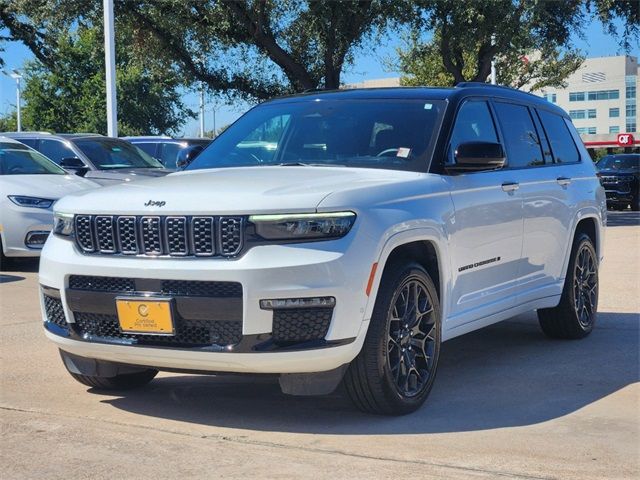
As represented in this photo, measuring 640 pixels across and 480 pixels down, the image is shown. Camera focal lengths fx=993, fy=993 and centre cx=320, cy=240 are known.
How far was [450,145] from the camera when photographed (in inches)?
236

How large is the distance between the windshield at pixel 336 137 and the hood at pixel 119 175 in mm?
7589

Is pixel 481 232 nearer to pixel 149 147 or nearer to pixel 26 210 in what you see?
pixel 26 210

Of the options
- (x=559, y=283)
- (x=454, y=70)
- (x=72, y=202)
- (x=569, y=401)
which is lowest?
(x=569, y=401)

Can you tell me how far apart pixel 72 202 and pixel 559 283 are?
12.1 ft

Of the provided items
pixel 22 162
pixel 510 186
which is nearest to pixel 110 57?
pixel 22 162

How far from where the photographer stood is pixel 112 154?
15.5 metres

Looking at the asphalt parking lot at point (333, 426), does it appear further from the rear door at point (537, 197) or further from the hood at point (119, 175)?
the hood at point (119, 175)

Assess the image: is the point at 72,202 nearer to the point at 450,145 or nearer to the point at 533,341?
the point at 450,145

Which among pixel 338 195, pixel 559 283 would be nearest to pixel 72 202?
pixel 338 195

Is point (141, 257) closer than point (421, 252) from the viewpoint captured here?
Yes

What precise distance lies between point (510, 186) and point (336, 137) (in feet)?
4.00

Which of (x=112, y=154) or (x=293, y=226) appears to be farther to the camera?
(x=112, y=154)

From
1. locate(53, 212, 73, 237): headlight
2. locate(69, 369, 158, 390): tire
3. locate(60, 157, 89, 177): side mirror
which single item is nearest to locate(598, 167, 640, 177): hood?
locate(60, 157, 89, 177): side mirror

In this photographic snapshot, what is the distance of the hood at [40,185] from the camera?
11.9 meters
